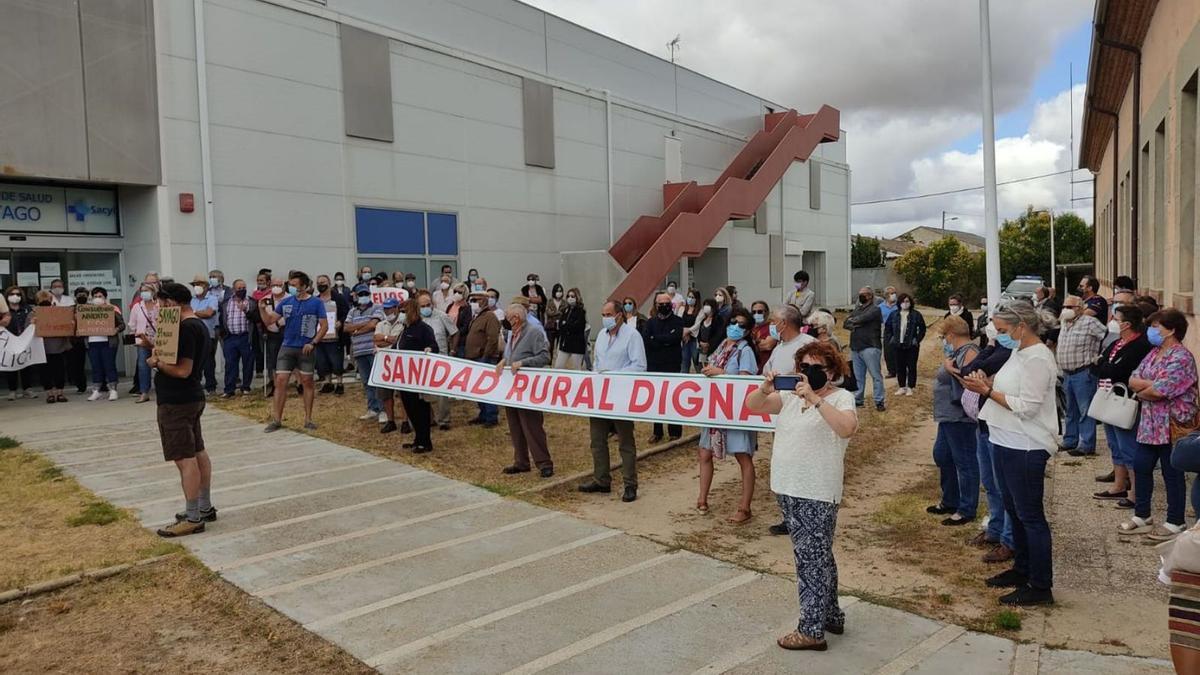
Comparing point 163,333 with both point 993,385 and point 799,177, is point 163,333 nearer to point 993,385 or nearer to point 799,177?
point 993,385

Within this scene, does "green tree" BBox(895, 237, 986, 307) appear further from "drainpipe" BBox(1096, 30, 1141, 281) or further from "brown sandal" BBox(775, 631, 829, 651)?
"brown sandal" BBox(775, 631, 829, 651)

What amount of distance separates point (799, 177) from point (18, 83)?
27649 mm

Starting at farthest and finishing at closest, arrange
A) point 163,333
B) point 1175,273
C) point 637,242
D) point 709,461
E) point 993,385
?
point 637,242
point 1175,273
point 709,461
point 163,333
point 993,385

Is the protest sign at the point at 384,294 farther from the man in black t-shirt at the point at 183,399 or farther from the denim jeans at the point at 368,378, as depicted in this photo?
the man in black t-shirt at the point at 183,399

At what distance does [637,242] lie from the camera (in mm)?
23406

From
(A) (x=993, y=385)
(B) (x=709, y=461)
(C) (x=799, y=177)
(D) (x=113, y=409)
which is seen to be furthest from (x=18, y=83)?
(C) (x=799, y=177)

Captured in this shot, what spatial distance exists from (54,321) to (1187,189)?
16.3 meters

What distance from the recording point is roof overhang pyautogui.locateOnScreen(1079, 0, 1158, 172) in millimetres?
12773

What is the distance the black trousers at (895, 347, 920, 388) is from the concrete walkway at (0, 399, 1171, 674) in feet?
27.6

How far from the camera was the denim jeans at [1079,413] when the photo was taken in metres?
8.94

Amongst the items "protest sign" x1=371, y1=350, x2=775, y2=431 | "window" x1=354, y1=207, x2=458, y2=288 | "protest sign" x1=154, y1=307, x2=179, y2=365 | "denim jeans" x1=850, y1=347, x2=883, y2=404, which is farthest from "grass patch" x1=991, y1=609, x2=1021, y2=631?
"window" x1=354, y1=207, x2=458, y2=288

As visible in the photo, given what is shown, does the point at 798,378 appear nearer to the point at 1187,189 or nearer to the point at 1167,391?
the point at 1167,391

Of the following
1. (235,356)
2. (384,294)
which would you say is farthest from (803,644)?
(235,356)

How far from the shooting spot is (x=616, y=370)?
8.10m
